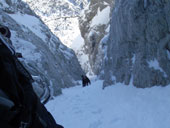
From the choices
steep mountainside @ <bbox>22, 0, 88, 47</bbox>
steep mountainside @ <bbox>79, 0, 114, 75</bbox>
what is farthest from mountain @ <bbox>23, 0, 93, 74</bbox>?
steep mountainside @ <bbox>79, 0, 114, 75</bbox>

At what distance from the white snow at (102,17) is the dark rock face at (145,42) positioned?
32.3 m

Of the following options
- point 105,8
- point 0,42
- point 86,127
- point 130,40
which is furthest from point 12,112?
point 105,8

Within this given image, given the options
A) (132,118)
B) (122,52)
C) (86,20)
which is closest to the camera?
(132,118)

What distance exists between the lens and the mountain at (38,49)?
10.2 feet

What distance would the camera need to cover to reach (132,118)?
469 centimetres

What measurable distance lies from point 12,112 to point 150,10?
6267 millimetres

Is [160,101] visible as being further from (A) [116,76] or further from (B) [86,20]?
(B) [86,20]

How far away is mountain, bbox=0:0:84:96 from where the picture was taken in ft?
10.2

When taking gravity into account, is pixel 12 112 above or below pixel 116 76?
above

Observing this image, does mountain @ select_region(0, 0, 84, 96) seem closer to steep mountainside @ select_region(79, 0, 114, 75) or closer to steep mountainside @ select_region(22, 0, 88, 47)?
steep mountainside @ select_region(79, 0, 114, 75)

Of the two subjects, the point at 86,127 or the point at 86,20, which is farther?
the point at 86,20

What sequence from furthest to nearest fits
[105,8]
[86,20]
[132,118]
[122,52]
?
[86,20], [105,8], [122,52], [132,118]

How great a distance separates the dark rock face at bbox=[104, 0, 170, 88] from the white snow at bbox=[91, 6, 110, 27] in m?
32.3

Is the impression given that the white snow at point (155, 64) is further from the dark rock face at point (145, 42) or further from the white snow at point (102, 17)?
the white snow at point (102, 17)
